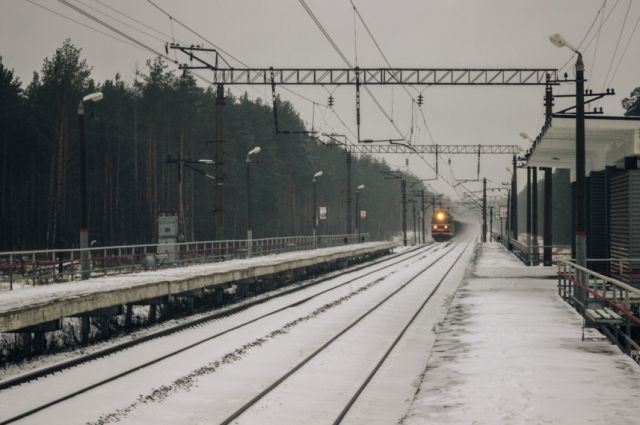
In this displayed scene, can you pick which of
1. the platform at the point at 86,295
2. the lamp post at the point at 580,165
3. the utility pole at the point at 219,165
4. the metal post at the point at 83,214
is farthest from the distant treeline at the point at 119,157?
the lamp post at the point at 580,165

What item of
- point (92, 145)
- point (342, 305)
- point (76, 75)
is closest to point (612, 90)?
point (342, 305)

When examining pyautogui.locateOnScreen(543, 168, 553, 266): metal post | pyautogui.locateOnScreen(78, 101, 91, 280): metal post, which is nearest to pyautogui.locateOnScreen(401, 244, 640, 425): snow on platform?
pyautogui.locateOnScreen(78, 101, 91, 280): metal post

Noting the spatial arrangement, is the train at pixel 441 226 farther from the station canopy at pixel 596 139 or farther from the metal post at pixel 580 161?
the metal post at pixel 580 161

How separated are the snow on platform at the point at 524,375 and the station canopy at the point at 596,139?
9034mm

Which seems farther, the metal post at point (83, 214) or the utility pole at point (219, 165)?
the utility pole at point (219, 165)

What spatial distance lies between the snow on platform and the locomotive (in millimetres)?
94277

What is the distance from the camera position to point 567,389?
11367 millimetres

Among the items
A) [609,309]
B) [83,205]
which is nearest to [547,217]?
[83,205]

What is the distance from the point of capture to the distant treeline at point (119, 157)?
69438mm

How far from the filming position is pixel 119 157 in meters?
81.9

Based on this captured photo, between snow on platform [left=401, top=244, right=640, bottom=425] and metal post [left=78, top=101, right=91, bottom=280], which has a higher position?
metal post [left=78, top=101, right=91, bottom=280]

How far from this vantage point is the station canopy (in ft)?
93.2

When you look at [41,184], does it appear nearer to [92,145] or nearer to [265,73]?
[92,145]

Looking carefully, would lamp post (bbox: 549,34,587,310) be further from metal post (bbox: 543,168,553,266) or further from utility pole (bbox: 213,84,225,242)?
metal post (bbox: 543,168,553,266)
